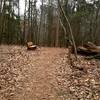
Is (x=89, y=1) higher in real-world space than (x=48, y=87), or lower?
higher

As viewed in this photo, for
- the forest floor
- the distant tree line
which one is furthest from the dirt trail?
the distant tree line

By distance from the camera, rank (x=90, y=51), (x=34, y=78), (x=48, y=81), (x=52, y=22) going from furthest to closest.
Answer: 1. (x=52, y=22)
2. (x=90, y=51)
3. (x=34, y=78)
4. (x=48, y=81)

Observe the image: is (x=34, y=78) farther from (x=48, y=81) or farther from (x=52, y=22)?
(x=52, y=22)

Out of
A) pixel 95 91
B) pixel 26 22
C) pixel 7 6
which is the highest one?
pixel 7 6

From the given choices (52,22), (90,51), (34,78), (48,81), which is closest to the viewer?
(48,81)

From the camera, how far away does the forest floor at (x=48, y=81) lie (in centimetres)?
709

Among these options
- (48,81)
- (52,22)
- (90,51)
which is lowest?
(48,81)

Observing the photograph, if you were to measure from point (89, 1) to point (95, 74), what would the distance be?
67.9 feet

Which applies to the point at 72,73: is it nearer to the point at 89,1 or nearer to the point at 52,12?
the point at 89,1

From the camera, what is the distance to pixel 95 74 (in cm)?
929

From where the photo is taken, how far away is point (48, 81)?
8.43 m

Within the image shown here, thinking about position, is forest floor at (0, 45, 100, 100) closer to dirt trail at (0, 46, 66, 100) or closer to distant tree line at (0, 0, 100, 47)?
dirt trail at (0, 46, 66, 100)

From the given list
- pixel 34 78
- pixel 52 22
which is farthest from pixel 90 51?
pixel 52 22

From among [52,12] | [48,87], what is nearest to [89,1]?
[52,12]
